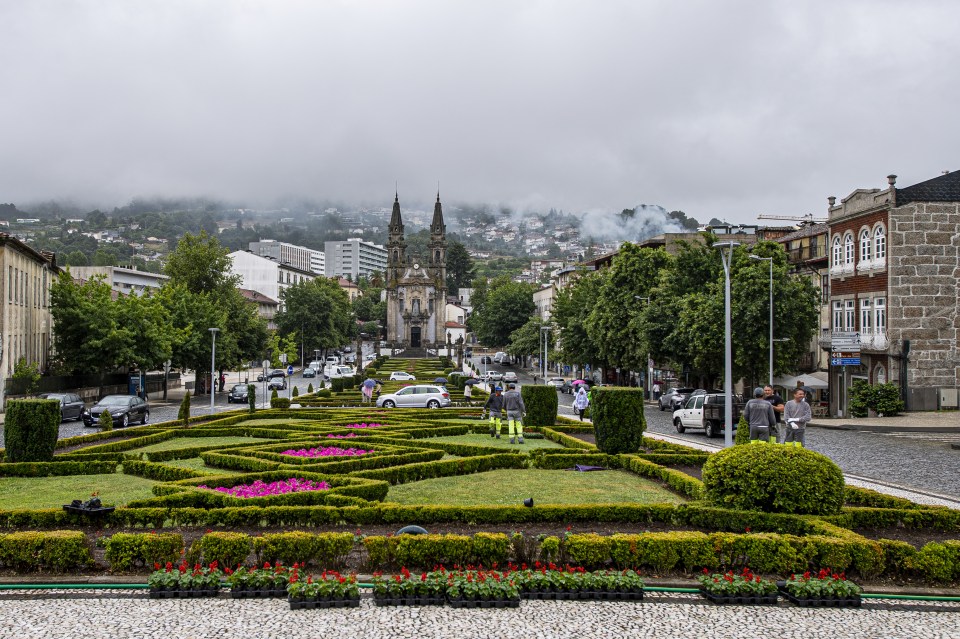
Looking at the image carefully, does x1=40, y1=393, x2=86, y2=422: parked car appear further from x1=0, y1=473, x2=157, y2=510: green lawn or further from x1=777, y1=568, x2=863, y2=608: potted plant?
x1=777, y1=568, x2=863, y2=608: potted plant

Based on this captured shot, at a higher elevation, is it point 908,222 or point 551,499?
point 908,222

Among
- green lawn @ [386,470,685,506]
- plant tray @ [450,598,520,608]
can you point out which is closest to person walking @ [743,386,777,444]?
green lawn @ [386,470,685,506]

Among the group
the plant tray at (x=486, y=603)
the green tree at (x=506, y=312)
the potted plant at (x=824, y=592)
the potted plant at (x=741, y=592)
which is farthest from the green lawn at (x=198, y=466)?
the green tree at (x=506, y=312)

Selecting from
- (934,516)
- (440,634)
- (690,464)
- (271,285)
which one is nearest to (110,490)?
(440,634)

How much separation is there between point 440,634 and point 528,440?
724 inches

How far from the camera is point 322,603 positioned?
33.3 feet

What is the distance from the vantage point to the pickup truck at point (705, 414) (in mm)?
31594

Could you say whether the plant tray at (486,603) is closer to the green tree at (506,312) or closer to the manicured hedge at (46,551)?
the manicured hedge at (46,551)

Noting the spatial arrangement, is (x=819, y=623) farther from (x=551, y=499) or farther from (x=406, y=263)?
(x=406, y=263)

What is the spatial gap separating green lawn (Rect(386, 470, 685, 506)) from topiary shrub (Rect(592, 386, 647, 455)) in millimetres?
1549

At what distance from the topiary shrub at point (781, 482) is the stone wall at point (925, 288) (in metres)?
30.2

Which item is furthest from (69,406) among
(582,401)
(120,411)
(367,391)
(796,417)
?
(796,417)

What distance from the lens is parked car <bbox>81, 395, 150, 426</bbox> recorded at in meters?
34.8

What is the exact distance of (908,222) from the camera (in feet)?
131
